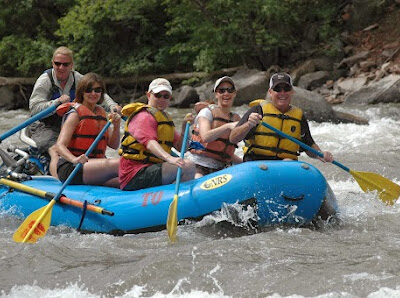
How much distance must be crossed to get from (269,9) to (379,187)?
971cm

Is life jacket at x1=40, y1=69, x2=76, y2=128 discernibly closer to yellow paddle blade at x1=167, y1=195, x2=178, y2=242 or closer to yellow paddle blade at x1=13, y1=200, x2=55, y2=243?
yellow paddle blade at x1=13, y1=200, x2=55, y2=243

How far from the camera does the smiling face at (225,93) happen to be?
461 centimetres

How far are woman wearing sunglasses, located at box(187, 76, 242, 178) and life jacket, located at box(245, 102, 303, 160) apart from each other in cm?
18

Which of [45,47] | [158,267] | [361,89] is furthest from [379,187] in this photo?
[45,47]

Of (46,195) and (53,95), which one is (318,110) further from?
(46,195)

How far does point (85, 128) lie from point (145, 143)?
68 centimetres

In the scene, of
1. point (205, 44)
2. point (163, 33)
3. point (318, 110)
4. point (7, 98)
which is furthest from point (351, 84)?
point (7, 98)

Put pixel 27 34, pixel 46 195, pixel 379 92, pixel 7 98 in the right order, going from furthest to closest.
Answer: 1. pixel 27 34
2. pixel 7 98
3. pixel 379 92
4. pixel 46 195

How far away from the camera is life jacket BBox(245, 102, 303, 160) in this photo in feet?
15.3

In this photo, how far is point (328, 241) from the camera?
4.27 metres

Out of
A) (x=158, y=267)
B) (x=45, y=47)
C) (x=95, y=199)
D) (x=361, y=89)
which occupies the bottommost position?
(x=158, y=267)

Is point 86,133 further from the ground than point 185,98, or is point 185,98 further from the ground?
point 185,98

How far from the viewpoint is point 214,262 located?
3893 mm

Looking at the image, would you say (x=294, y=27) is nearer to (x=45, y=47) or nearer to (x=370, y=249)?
(x=45, y=47)
